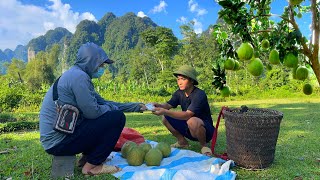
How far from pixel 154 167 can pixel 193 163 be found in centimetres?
A: 50

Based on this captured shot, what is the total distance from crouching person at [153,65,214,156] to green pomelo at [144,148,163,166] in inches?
20.5

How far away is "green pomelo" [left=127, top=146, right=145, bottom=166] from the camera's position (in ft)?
13.2

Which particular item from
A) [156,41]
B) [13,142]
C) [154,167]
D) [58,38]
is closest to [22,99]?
[13,142]

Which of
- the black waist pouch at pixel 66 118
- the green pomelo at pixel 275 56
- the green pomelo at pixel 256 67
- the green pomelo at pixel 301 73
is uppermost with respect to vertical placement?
the green pomelo at pixel 275 56

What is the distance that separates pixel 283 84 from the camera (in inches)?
892

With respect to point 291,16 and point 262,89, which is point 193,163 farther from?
point 262,89

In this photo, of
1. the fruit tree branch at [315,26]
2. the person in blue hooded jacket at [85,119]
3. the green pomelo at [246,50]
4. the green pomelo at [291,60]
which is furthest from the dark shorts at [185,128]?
the fruit tree branch at [315,26]

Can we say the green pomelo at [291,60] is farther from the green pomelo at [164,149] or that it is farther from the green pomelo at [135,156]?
the green pomelo at [164,149]

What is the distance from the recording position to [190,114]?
446 centimetres

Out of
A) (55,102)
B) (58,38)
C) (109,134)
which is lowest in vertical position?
(109,134)

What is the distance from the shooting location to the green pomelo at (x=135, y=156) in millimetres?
4012

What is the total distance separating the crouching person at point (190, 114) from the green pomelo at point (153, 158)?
1.71 feet

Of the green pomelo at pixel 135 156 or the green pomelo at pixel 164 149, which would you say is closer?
the green pomelo at pixel 135 156

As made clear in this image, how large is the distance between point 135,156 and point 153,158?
223 mm
